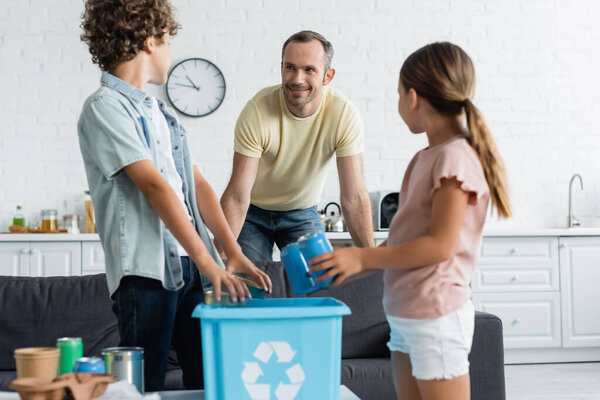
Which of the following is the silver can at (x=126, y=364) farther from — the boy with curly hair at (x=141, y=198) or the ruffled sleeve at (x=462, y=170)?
the ruffled sleeve at (x=462, y=170)

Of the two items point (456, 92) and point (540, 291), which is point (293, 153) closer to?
point (456, 92)

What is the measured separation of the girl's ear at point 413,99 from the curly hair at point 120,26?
0.58 metres

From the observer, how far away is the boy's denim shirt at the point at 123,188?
1425mm

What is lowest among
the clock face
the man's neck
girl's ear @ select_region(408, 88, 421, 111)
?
girl's ear @ select_region(408, 88, 421, 111)

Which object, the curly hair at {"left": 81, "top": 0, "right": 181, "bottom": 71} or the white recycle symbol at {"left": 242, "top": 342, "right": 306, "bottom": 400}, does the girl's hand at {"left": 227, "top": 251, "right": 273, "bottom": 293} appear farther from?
the curly hair at {"left": 81, "top": 0, "right": 181, "bottom": 71}

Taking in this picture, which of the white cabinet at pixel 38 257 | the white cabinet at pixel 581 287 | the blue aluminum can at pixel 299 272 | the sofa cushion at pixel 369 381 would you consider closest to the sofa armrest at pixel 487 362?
the sofa cushion at pixel 369 381

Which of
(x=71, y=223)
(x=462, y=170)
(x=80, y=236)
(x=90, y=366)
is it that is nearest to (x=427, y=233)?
A: (x=462, y=170)

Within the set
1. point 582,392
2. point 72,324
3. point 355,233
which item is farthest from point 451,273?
point 582,392

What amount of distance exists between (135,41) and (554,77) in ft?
13.5

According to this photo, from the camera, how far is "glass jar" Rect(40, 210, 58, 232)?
4.36m

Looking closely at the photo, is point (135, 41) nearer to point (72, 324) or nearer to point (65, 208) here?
point (72, 324)

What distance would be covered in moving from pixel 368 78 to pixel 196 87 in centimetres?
121

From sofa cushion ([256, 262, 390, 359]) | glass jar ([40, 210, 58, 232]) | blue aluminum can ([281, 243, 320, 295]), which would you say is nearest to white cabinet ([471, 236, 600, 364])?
sofa cushion ([256, 262, 390, 359])

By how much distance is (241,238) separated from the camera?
2.69 m
